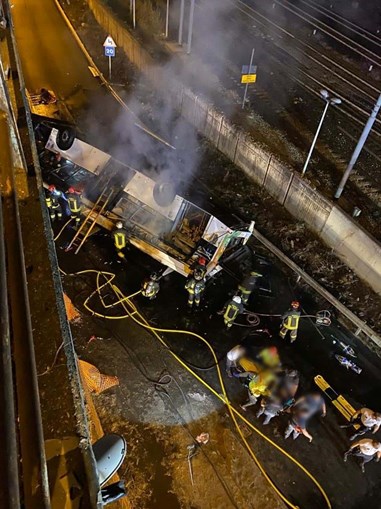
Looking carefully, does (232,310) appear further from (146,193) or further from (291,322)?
(146,193)

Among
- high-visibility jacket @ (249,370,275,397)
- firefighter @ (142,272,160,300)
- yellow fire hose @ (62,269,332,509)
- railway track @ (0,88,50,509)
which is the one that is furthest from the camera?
firefighter @ (142,272,160,300)

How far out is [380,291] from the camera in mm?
10336

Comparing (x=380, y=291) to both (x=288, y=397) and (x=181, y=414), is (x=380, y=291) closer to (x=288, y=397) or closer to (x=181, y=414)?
(x=288, y=397)

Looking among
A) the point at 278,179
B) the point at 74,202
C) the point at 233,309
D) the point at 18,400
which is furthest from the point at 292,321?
the point at 18,400

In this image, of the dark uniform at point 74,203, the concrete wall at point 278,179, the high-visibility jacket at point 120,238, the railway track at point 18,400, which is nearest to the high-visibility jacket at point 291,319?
the concrete wall at point 278,179

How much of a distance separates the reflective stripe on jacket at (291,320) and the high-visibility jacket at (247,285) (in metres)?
1.08

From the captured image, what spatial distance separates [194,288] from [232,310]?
38.1 inches

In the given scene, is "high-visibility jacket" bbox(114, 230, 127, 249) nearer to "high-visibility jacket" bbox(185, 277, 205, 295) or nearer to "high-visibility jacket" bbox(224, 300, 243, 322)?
"high-visibility jacket" bbox(185, 277, 205, 295)

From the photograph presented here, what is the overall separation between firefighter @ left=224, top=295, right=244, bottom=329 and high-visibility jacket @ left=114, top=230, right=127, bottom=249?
3.00 m

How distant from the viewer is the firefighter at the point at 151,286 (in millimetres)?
9586

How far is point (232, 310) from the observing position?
29.8ft

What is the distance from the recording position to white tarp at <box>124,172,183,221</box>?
35.0 feet

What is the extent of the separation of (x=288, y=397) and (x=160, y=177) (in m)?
6.68

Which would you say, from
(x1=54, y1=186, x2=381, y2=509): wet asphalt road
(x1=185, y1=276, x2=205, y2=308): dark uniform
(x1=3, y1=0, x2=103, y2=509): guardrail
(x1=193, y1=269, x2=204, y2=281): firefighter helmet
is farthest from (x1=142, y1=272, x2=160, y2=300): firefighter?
(x1=3, y1=0, x2=103, y2=509): guardrail
